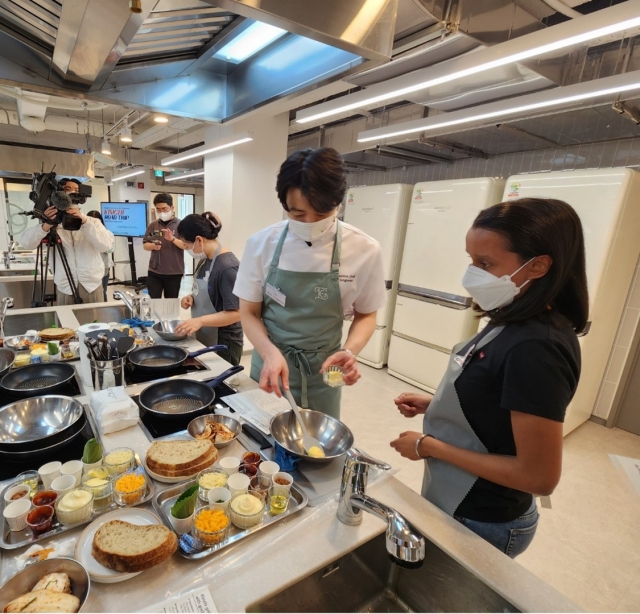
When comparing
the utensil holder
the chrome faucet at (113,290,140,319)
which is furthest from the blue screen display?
the utensil holder

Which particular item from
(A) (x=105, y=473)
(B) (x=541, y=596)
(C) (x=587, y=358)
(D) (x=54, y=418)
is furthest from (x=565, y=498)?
(D) (x=54, y=418)

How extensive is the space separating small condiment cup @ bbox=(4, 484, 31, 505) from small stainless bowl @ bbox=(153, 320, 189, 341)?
1.16m

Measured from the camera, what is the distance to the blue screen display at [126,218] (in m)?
6.74

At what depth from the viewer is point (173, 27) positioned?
3.34ft

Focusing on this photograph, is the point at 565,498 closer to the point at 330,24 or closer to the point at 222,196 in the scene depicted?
the point at 330,24

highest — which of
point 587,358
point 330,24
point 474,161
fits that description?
point 474,161

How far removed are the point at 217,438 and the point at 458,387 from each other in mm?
714

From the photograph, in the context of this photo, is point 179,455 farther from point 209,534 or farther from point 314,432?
point 314,432

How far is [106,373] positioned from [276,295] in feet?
2.27

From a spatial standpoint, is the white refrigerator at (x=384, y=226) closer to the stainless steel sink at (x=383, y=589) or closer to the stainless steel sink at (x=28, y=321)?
the stainless steel sink at (x=28, y=321)

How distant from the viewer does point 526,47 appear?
1.49 meters

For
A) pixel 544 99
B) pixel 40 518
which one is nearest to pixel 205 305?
pixel 40 518

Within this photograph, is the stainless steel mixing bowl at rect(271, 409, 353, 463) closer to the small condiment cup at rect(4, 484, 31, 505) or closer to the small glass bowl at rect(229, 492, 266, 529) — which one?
the small glass bowl at rect(229, 492, 266, 529)

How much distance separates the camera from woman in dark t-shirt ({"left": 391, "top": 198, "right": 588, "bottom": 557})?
0.74m
